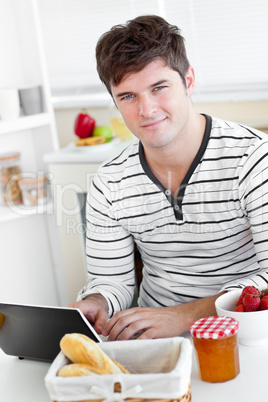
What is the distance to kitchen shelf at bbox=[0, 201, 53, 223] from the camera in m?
2.31

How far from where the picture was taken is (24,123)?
2.31m

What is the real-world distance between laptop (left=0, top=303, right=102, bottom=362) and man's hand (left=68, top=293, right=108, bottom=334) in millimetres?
176

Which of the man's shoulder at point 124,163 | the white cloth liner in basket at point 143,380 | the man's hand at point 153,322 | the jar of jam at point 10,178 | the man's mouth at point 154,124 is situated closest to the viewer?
the white cloth liner in basket at point 143,380

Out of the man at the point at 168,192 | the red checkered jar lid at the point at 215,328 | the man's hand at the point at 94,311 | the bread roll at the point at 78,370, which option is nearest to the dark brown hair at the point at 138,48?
the man at the point at 168,192

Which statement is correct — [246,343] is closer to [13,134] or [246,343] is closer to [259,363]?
[259,363]

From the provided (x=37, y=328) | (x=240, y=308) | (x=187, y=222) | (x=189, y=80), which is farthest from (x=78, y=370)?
(x=189, y=80)

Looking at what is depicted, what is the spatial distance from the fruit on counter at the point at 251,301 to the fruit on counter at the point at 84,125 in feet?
4.61

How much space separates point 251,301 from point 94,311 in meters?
0.41

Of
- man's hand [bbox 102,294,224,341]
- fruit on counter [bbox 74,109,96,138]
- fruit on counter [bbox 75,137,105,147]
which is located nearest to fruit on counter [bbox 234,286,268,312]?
man's hand [bbox 102,294,224,341]

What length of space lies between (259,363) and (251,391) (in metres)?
0.09

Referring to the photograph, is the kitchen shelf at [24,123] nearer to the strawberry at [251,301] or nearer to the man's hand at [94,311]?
the man's hand at [94,311]

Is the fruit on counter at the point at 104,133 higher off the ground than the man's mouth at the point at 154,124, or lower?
lower

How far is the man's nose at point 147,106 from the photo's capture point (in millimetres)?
1365

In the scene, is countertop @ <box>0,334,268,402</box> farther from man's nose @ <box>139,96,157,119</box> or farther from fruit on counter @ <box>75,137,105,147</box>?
fruit on counter @ <box>75,137,105,147</box>
